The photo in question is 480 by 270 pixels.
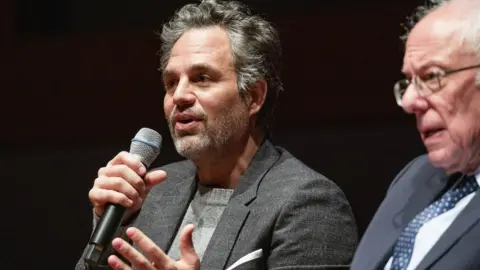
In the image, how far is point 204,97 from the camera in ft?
7.44

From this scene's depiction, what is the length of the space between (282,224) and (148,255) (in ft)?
1.51

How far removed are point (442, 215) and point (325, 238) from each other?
1.28 feet

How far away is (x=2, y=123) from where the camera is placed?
3.70 meters

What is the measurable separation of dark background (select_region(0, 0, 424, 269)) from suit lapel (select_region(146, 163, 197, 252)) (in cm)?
62

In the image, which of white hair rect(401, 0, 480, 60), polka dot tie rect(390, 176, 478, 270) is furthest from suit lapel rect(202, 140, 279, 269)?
white hair rect(401, 0, 480, 60)

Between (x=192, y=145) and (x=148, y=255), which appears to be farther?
(x=192, y=145)

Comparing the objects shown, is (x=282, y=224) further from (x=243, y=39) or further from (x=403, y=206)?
(x=243, y=39)

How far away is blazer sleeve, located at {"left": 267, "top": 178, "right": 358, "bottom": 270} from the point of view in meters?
2.05

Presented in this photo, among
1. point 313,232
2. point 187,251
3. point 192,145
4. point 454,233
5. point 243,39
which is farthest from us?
point 243,39

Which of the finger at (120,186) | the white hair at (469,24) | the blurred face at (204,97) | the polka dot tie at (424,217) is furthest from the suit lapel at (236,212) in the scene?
the white hair at (469,24)

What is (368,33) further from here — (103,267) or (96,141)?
(103,267)

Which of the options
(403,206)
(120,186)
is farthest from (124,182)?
(403,206)

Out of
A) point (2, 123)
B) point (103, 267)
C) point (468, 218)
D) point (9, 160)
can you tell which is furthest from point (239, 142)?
point (2, 123)

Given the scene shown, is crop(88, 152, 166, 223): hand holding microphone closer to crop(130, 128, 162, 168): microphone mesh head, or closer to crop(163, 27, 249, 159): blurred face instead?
crop(130, 128, 162, 168): microphone mesh head
